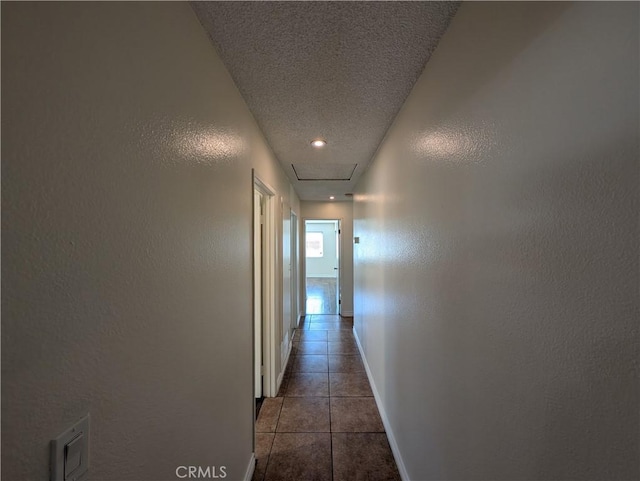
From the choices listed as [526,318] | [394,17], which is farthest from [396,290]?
[394,17]

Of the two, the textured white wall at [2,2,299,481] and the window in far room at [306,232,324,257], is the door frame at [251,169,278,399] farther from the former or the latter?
the window in far room at [306,232,324,257]

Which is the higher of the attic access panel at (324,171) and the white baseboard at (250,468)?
the attic access panel at (324,171)

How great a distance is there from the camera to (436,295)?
1.18 meters

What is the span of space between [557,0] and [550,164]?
35 cm

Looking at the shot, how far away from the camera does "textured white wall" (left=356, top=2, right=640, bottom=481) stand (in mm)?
470

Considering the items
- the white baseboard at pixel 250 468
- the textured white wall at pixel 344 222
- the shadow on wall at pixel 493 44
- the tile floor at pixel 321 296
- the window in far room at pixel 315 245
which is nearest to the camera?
the shadow on wall at pixel 493 44

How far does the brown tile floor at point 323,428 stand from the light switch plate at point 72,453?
1615mm

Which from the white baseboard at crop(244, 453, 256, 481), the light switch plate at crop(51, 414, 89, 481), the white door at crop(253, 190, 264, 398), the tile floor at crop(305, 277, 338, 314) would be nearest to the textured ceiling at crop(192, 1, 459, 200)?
the white door at crop(253, 190, 264, 398)

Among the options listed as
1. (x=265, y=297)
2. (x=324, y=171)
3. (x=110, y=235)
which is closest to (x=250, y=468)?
(x=265, y=297)

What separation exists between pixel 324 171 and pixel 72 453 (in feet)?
9.85

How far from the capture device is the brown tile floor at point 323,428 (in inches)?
69.4

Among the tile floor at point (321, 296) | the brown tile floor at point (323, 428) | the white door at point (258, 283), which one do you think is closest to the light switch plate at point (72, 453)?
the brown tile floor at point (323, 428)

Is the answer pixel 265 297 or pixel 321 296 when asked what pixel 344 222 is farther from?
pixel 265 297

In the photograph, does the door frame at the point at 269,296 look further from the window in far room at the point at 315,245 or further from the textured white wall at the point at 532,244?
the window in far room at the point at 315,245
